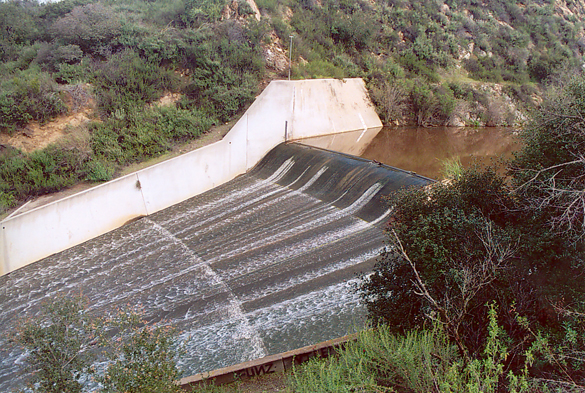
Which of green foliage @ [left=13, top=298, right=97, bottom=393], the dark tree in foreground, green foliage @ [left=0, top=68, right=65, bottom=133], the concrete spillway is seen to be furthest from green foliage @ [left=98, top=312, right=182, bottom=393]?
green foliage @ [left=0, top=68, right=65, bottom=133]

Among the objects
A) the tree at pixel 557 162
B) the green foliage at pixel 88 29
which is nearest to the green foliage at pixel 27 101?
the green foliage at pixel 88 29

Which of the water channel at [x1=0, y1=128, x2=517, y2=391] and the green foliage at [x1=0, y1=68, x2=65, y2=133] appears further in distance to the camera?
the green foliage at [x1=0, y1=68, x2=65, y2=133]

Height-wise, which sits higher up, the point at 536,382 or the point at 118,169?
the point at 118,169

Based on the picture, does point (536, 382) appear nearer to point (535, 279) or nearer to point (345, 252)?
point (535, 279)

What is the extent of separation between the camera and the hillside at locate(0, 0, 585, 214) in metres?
11.4

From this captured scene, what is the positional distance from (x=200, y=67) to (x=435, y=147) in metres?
9.26

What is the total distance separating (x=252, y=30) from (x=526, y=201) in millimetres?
14333

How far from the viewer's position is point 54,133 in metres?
11.6

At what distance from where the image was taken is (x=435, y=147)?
1520 centimetres

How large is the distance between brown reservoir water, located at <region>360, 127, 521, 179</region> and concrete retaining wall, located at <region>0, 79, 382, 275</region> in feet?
5.89

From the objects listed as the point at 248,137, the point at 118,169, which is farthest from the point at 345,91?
the point at 118,169

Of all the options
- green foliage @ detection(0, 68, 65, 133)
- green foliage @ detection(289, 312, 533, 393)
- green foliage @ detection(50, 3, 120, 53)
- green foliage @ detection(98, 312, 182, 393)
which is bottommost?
green foliage @ detection(289, 312, 533, 393)

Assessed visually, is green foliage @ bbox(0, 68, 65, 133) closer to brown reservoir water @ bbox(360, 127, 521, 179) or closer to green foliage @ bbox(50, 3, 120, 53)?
green foliage @ bbox(50, 3, 120, 53)

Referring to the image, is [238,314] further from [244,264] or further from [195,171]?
[195,171]
